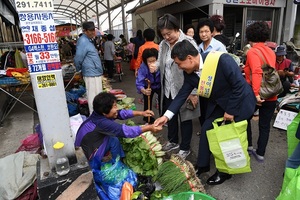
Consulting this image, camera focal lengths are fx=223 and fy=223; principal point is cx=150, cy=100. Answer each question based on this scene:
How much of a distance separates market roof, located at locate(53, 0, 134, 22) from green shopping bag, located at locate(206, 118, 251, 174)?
1953 centimetres

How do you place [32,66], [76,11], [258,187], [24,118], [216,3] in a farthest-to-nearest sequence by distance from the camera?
[76,11]
[216,3]
[24,118]
[258,187]
[32,66]

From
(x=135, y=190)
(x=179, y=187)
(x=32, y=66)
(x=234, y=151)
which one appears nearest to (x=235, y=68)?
(x=234, y=151)

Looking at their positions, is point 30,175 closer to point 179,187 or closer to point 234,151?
point 179,187

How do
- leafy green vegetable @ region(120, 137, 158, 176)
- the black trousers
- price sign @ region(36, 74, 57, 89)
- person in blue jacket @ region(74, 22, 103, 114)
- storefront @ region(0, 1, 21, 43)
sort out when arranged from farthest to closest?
1. storefront @ region(0, 1, 21, 43)
2. person in blue jacket @ region(74, 22, 103, 114)
3. the black trousers
4. leafy green vegetable @ region(120, 137, 158, 176)
5. price sign @ region(36, 74, 57, 89)

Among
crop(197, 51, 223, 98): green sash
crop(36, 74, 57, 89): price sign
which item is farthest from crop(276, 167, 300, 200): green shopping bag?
crop(36, 74, 57, 89): price sign

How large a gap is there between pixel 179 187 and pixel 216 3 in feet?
24.7

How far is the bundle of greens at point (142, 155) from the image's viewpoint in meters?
2.57

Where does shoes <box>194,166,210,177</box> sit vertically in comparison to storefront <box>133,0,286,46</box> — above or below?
below

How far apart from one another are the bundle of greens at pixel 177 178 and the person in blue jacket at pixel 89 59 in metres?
2.67

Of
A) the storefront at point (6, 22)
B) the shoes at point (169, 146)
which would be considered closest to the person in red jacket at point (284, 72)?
the shoes at point (169, 146)

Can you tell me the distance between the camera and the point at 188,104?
3061mm

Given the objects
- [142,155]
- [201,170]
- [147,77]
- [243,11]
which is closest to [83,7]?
[243,11]

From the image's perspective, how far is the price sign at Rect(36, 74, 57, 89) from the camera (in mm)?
1944

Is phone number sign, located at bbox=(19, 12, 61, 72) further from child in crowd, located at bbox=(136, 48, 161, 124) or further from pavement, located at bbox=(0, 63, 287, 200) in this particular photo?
pavement, located at bbox=(0, 63, 287, 200)
